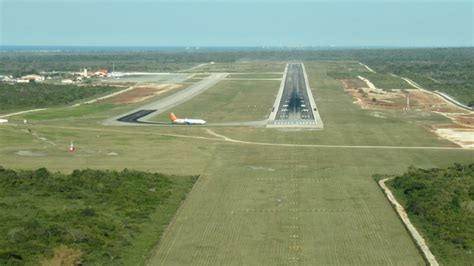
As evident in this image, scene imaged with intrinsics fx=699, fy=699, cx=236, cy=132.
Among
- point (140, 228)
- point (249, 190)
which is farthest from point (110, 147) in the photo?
point (140, 228)

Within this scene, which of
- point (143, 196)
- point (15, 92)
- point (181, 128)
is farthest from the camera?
point (15, 92)

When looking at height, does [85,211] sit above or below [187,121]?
above

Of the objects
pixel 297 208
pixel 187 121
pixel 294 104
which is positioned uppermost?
pixel 294 104

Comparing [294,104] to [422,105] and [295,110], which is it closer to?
[295,110]

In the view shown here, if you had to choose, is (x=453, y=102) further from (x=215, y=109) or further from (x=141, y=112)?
(x=141, y=112)

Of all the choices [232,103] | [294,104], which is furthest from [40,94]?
[294,104]

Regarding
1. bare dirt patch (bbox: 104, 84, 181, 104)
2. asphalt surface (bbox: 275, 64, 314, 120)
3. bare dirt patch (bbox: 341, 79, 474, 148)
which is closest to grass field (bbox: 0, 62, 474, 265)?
bare dirt patch (bbox: 341, 79, 474, 148)

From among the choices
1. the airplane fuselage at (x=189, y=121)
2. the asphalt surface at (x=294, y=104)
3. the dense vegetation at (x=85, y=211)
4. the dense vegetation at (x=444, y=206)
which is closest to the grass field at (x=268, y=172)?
the dense vegetation at (x=444, y=206)
